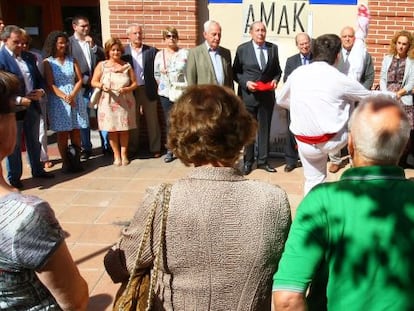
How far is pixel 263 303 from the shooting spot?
6.84 feet

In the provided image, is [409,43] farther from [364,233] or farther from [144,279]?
[144,279]

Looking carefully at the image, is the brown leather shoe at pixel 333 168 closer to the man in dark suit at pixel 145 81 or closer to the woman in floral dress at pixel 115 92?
the man in dark suit at pixel 145 81

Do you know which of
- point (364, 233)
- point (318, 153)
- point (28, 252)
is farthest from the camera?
point (318, 153)

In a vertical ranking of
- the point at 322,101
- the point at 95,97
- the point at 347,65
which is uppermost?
the point at 347,65

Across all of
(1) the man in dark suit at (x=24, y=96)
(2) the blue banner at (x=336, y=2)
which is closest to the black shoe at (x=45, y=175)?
(1) the man in dark suit at (x=24, y=96)

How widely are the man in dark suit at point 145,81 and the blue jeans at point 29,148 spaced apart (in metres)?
1.59

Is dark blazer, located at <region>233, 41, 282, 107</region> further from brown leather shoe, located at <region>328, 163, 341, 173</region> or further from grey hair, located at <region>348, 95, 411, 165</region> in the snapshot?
grey hair, located at <region>348, 95, 411, 165</region>

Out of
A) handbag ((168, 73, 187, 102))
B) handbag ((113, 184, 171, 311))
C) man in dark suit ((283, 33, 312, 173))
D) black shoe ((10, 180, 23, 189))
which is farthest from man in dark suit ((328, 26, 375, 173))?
handbag ((113, 184, 171, 311))

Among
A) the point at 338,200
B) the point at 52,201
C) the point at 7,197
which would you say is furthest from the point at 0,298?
the point at 52,201

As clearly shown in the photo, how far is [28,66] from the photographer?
6383mm

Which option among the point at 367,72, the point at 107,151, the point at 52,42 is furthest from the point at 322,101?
the point at 107,151

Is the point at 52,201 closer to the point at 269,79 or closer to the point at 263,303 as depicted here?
the point at 269,79

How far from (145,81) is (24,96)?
1.88m

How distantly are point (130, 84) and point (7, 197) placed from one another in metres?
5.66
